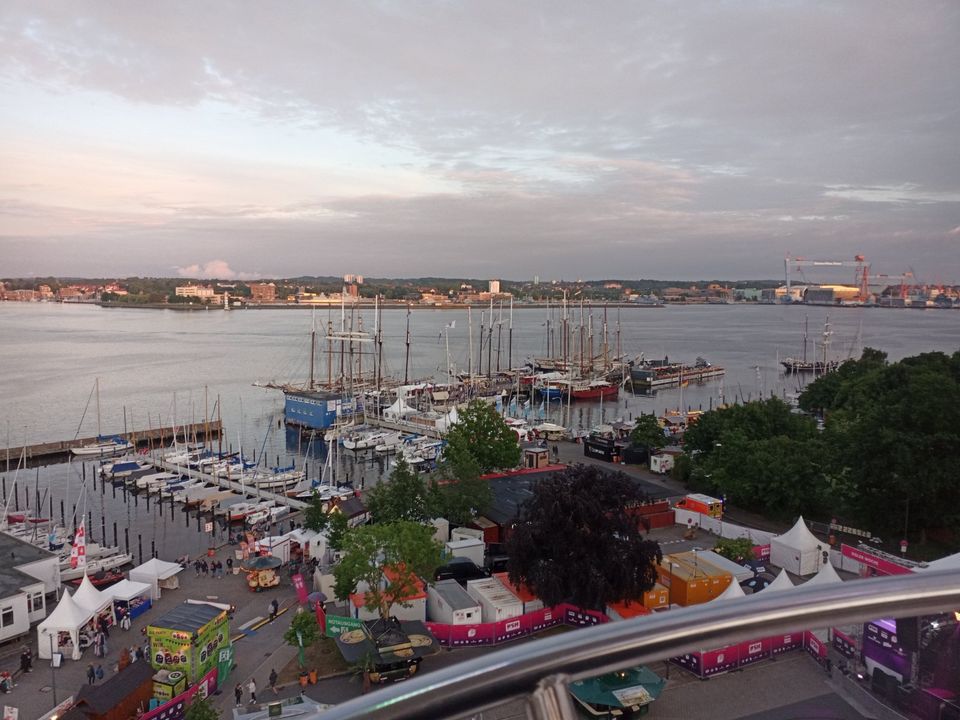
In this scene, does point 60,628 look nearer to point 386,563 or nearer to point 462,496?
point 386,563

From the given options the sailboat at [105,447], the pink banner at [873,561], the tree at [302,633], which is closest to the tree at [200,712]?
the tree at [302,633]

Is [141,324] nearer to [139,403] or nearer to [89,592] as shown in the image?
[139,403]

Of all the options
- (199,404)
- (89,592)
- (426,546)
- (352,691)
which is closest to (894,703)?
(352,691)

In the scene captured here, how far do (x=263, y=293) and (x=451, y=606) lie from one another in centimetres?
13972

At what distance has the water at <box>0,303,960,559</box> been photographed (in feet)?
75.5

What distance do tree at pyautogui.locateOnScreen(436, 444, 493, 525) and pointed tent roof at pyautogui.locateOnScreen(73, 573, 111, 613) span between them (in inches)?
204

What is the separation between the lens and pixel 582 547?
9133 mm

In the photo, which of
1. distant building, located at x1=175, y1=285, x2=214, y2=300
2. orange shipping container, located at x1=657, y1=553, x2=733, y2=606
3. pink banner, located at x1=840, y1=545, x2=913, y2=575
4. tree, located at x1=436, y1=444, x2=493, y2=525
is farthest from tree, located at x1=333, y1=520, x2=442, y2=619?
distant building, located at x1=175, y1=285, x2=214, y2=300

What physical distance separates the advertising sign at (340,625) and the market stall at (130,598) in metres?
3.54

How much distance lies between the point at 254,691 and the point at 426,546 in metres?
2.64

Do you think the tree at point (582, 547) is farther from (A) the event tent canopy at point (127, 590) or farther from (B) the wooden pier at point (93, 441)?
→ (B) the wooden pier at point (93, 441)

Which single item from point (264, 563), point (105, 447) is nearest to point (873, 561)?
point (264, 563)

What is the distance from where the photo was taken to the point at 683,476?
1747 cm

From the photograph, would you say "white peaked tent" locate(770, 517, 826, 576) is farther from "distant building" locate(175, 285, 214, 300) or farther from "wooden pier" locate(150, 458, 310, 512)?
"distant building" locate(175, 285, 214, 300)
